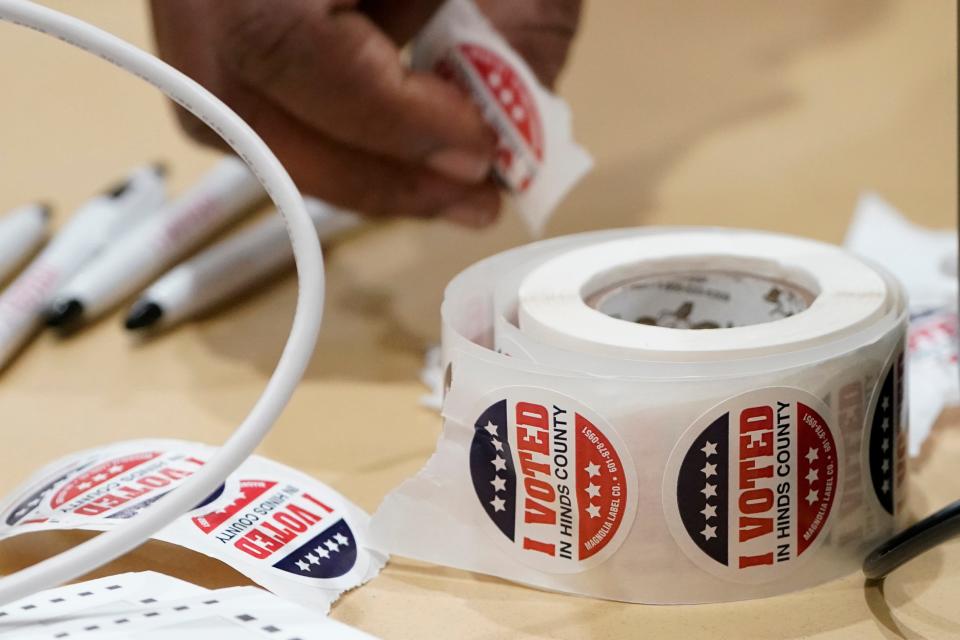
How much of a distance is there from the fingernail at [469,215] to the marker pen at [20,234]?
1.41ft

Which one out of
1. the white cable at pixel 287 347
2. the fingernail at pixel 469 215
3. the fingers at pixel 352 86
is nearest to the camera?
the white cable at pixel 287 347

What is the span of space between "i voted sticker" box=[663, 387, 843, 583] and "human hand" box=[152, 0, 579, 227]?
0.33 m

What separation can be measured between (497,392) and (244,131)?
0.17 metres

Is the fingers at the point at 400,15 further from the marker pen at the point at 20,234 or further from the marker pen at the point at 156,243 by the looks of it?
the marker pen at the point at 20,234

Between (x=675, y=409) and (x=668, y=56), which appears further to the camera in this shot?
(x=668, y=56)

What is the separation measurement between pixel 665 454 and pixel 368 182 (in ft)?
1.21

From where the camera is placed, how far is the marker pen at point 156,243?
0.91 meters

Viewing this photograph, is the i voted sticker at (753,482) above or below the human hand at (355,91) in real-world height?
below

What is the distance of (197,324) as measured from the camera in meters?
0.92

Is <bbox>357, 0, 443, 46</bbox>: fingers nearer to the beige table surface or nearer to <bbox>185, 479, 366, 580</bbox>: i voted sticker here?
the beige table surface

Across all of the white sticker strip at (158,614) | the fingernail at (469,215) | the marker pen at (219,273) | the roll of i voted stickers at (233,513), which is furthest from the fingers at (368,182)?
the white sticker strip at (158,614)

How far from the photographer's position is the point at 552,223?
40.1 inches

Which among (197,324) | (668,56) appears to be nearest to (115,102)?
(197,324)

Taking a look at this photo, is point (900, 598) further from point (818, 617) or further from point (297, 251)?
point (297, 251)
